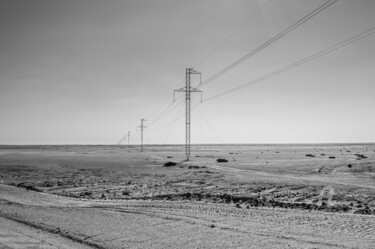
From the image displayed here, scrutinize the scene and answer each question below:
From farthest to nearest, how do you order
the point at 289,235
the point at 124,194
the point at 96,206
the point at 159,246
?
the point at 124,194 → the point at 96,206 → the point at 289,235 → the point at 159,246

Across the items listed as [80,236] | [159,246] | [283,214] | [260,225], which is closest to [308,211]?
[283,214]

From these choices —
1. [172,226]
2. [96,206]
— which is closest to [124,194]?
[96,206]

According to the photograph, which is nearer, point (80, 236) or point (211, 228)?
point (80, 236)

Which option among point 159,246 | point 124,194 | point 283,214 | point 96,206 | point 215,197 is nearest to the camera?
point 159,246

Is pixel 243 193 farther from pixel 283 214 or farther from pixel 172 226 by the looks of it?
pixel 172 226

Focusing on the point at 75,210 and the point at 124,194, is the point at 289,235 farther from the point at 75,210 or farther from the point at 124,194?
the point at 124,194

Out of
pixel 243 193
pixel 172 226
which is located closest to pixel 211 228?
pixel 172 226

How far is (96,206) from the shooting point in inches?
649

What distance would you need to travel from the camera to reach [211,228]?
37.9ft

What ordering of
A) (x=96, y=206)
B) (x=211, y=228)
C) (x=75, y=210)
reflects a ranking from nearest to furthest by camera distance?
(x=211, y=228) < (x=75, y=210) < (x=96, y=206)

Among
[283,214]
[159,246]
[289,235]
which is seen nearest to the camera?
[159,246]

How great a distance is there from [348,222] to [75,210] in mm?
11921

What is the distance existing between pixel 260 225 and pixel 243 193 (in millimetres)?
10309

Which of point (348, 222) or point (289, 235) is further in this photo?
point (348, 222)
